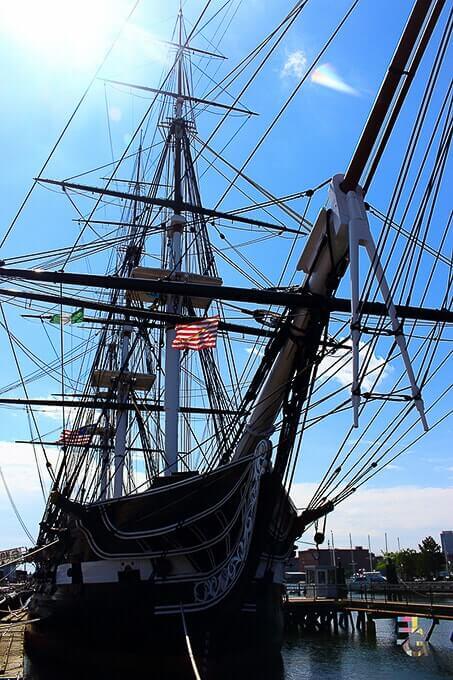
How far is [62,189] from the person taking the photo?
20375 mm

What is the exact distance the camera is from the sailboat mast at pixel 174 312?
16.8 m

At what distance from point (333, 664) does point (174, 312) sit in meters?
12.9

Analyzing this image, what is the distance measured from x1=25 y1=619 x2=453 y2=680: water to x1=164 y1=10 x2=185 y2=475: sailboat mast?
15.2ft

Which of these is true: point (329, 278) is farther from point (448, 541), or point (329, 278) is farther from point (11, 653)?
point (448, 541)

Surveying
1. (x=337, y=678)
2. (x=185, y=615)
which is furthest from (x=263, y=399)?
(x=337, y=678)

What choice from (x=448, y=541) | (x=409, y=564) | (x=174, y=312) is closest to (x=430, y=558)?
(x=409, y=564)

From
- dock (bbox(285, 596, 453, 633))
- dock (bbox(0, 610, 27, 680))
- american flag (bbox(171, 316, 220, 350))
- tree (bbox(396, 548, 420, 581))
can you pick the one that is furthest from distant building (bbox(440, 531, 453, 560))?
american flag (bbox(171, 316, 220, 350))

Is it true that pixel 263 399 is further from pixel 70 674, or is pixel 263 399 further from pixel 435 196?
pixel 70 674

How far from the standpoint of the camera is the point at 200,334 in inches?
552

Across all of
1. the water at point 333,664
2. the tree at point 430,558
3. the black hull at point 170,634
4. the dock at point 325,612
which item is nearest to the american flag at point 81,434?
the water at point 333,664

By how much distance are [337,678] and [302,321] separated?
11.6 metres

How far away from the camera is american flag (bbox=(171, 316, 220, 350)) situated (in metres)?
13.9

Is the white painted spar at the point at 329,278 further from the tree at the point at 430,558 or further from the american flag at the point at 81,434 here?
the tree at the point at 430,558

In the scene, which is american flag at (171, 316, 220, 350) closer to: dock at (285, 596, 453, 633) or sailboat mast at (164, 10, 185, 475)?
sailboat mast at (164, 10, 185, 475)
